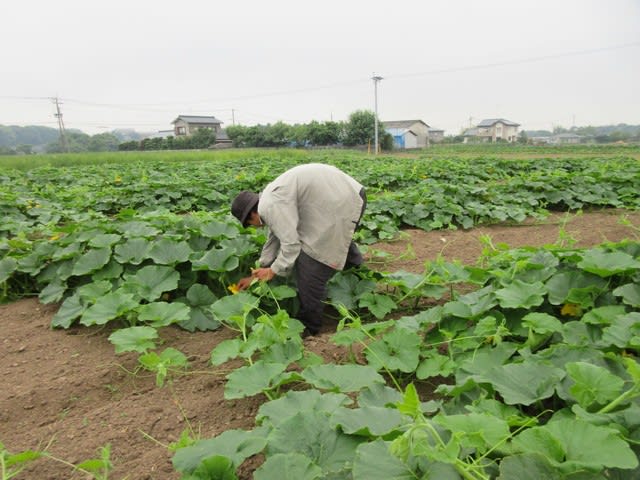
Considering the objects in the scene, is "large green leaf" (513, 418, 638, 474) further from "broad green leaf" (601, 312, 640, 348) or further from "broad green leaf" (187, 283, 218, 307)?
"broad green leaf" (187, 283, 218, 307)

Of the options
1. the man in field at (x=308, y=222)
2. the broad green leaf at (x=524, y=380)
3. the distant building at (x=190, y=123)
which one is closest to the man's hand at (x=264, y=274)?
the man in field at (x=308, y=222)

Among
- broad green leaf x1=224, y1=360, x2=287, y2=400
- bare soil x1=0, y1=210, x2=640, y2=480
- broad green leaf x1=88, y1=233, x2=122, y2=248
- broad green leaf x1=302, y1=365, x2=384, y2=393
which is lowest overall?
bare soil x1=0, y1=210, x2=640, y2=480

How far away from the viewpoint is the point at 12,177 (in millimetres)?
13297

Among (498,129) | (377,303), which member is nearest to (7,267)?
(377,303)

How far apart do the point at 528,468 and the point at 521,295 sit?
5.02 ft

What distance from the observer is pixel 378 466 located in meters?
1.21

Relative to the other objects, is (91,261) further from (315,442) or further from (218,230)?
(315,442)

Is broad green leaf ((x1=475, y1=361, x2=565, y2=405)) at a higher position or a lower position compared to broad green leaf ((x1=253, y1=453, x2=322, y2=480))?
lower

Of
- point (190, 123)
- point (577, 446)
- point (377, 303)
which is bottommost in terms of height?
point (377, 303)

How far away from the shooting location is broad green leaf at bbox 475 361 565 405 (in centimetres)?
167

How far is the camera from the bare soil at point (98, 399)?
199cm

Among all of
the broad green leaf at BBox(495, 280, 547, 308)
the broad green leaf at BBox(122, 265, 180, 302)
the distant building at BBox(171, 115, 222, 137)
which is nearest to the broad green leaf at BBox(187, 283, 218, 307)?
the broad green leaf at BBox(122, 265, 180, 302)

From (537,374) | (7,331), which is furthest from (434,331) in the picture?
(7,331)

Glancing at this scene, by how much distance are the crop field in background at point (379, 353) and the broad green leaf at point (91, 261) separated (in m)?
0.02
